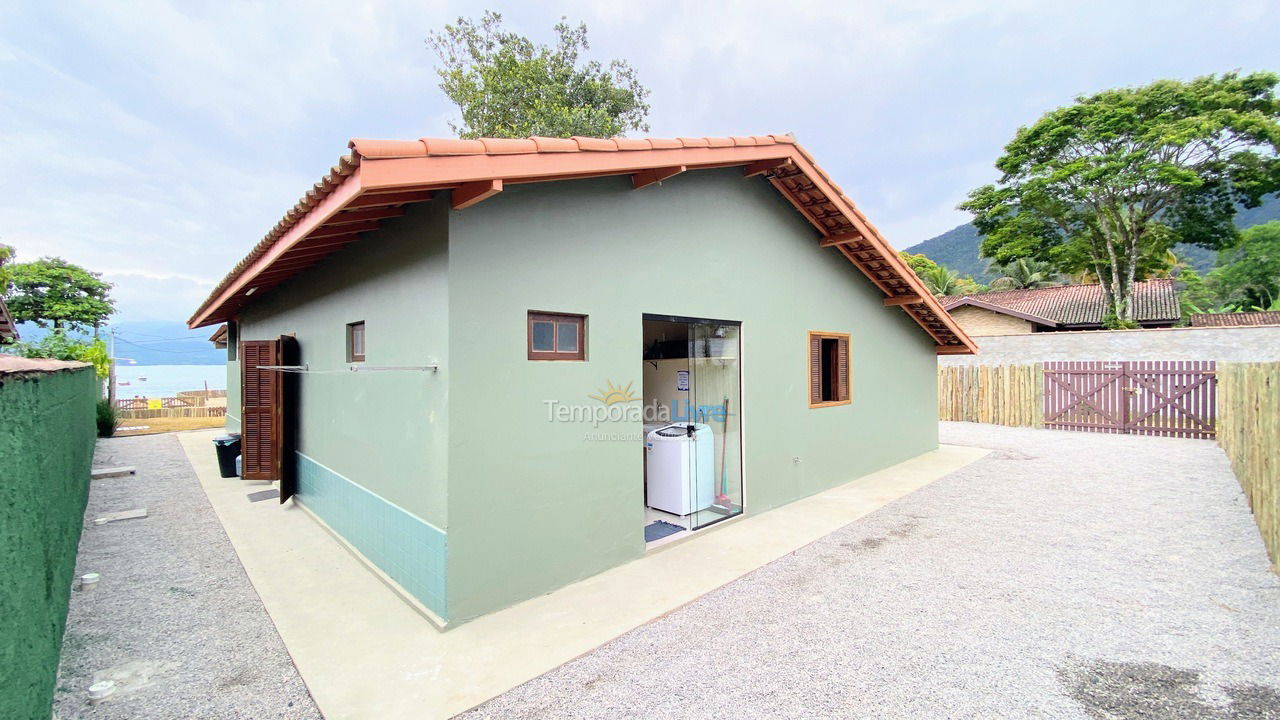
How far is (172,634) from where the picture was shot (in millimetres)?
3416

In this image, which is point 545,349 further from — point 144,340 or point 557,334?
point 144,340

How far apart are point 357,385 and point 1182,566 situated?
7.23 metres

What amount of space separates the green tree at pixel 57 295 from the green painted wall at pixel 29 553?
27.0 metres

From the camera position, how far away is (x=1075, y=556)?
4.54 m

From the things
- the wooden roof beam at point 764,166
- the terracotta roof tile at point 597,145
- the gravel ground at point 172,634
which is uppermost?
the wooden roof beam at point 764,166

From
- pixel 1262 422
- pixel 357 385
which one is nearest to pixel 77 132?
pixel 357 385

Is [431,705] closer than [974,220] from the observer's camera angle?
Yes

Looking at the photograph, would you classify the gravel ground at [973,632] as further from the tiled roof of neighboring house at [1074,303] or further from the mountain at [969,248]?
the mountain at [969,248]

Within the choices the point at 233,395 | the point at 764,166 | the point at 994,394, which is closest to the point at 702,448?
the point at 764,166

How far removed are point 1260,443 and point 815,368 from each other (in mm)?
4146

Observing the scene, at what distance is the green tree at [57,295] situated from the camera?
21.0 m

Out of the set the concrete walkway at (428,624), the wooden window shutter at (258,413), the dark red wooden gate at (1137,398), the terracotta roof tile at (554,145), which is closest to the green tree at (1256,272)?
the dark red wooden gate at (1137,398)

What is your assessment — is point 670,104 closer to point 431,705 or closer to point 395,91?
point 395,91

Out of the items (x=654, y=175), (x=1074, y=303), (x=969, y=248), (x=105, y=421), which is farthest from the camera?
(x=969, y=248)
